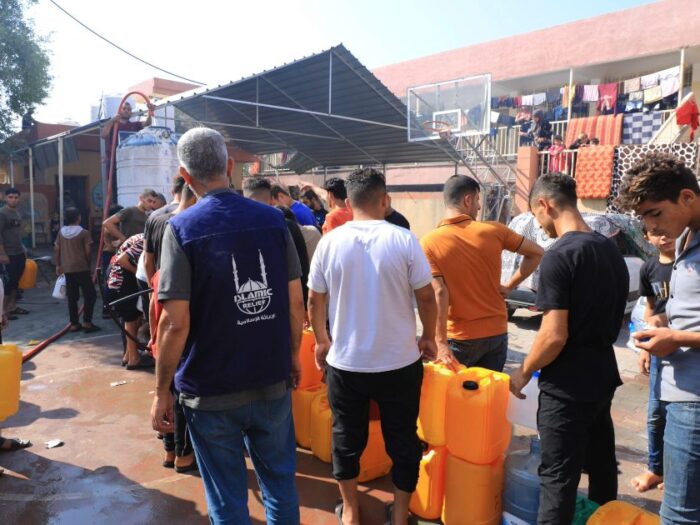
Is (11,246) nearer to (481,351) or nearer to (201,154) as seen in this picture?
(201,154)

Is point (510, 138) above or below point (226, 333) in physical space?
above

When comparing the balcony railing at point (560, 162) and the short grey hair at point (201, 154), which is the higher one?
the balcony railing at point (560, 162)

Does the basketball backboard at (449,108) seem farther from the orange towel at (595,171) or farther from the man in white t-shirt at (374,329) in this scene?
the man in white t-shirt at (374,329)

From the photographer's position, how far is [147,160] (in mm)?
8508

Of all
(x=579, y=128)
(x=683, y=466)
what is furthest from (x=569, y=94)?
(x=683, y=466)

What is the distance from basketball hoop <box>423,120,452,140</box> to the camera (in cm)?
1283

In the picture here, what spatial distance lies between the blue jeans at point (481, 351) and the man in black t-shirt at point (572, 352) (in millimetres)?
850

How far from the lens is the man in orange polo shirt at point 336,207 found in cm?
457

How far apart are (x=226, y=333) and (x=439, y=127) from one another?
12.0 metres

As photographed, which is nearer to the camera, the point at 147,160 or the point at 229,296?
the point at 229,296

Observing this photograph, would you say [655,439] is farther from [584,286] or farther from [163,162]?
[163,162]

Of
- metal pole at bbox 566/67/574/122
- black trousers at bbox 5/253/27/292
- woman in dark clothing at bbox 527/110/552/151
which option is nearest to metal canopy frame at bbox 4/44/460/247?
woman in dark clothing at bbox 527/110/552/151

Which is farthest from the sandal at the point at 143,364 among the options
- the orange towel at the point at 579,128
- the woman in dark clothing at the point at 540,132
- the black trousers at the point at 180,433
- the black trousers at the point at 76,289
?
the orange towel at the point at 579,128

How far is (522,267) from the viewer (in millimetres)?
3320
